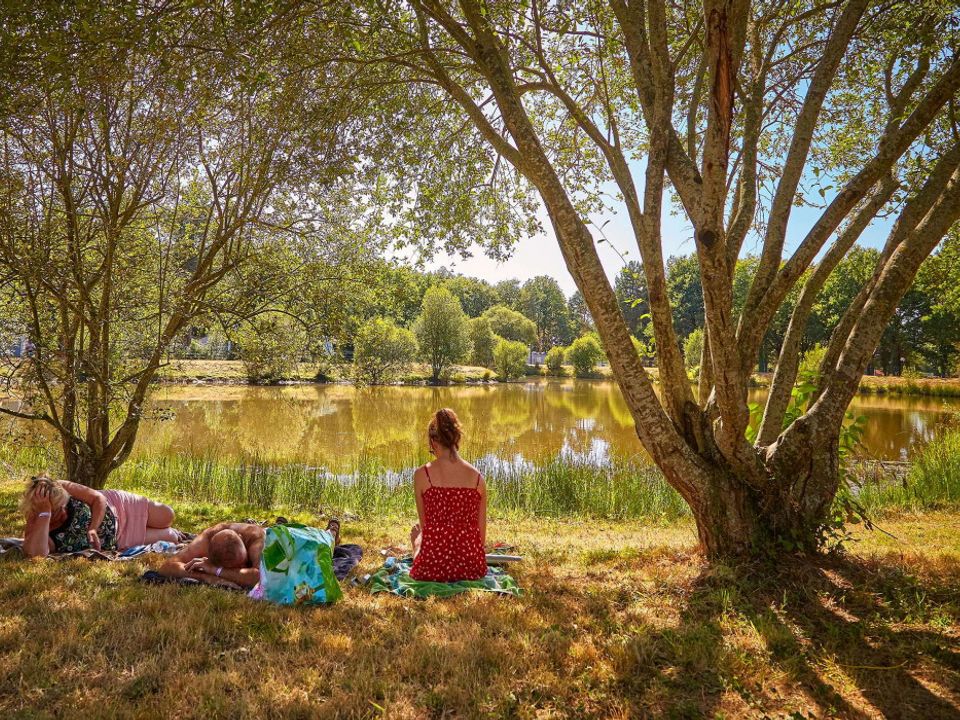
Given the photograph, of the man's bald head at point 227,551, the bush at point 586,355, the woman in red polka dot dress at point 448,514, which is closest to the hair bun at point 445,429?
the woman in red polka dot dress at point 448,514

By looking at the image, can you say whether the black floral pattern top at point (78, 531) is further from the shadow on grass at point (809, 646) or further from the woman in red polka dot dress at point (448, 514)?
the shadow on grass at point (809, 646)

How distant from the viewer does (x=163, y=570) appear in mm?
3979

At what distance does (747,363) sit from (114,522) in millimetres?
5672

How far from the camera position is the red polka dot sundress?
4117 mm

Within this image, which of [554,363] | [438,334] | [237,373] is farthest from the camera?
[554,363]

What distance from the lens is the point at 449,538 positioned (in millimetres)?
4180

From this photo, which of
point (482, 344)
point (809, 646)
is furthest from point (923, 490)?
point (482, 344)

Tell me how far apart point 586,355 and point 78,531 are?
48210mm

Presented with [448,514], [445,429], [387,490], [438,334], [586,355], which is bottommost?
[387,490]

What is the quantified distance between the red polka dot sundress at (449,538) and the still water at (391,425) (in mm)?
4455

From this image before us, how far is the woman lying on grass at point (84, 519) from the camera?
4441 mm

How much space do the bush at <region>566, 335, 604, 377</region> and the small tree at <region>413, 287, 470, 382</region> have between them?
15.1 meters

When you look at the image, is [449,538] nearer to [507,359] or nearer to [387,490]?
[387,490]

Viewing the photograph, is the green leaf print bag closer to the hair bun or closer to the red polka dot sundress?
the red polka dot sundress
